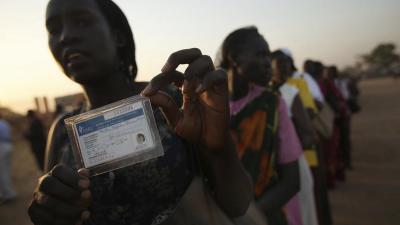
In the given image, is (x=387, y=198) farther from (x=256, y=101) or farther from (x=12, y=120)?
(x=12, y=120)

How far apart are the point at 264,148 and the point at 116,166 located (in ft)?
3.92

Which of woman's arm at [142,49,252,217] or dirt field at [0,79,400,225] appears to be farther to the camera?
dirt field at [0,79,400,225]

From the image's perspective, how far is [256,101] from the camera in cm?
214

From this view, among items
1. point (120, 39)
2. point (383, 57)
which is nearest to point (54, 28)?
point (120, 39)

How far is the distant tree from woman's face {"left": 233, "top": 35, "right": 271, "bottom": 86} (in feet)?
173

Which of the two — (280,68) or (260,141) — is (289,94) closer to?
(280,68)

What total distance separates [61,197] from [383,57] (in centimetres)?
5595

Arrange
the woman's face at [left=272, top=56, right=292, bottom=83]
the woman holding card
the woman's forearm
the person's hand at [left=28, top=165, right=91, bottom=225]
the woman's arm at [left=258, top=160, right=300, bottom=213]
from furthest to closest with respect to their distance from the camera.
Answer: the woman's face at [left=272, top=56, right=292, bottom=83] → the woman's arm at [left=258, top=160, right=300, bottom=213] → the woman's forearm → the woman holding card → the person's hand at [left=28, top=165, right=91, bottom=225]

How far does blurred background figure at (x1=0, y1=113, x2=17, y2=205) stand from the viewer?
7090 millimetres

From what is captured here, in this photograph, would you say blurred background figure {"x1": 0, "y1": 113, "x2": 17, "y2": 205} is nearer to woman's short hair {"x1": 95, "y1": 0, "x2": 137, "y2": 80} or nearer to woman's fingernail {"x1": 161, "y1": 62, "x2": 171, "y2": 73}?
woman's short hair {"x1": 95, "y1": 0, "x2": 137, "y2": 80}

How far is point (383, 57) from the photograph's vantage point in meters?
49.4

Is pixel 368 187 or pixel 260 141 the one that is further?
pixel 368 187

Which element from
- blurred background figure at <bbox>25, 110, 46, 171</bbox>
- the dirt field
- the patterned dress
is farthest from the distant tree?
the patterned dress

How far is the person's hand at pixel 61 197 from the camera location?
0.79 m
